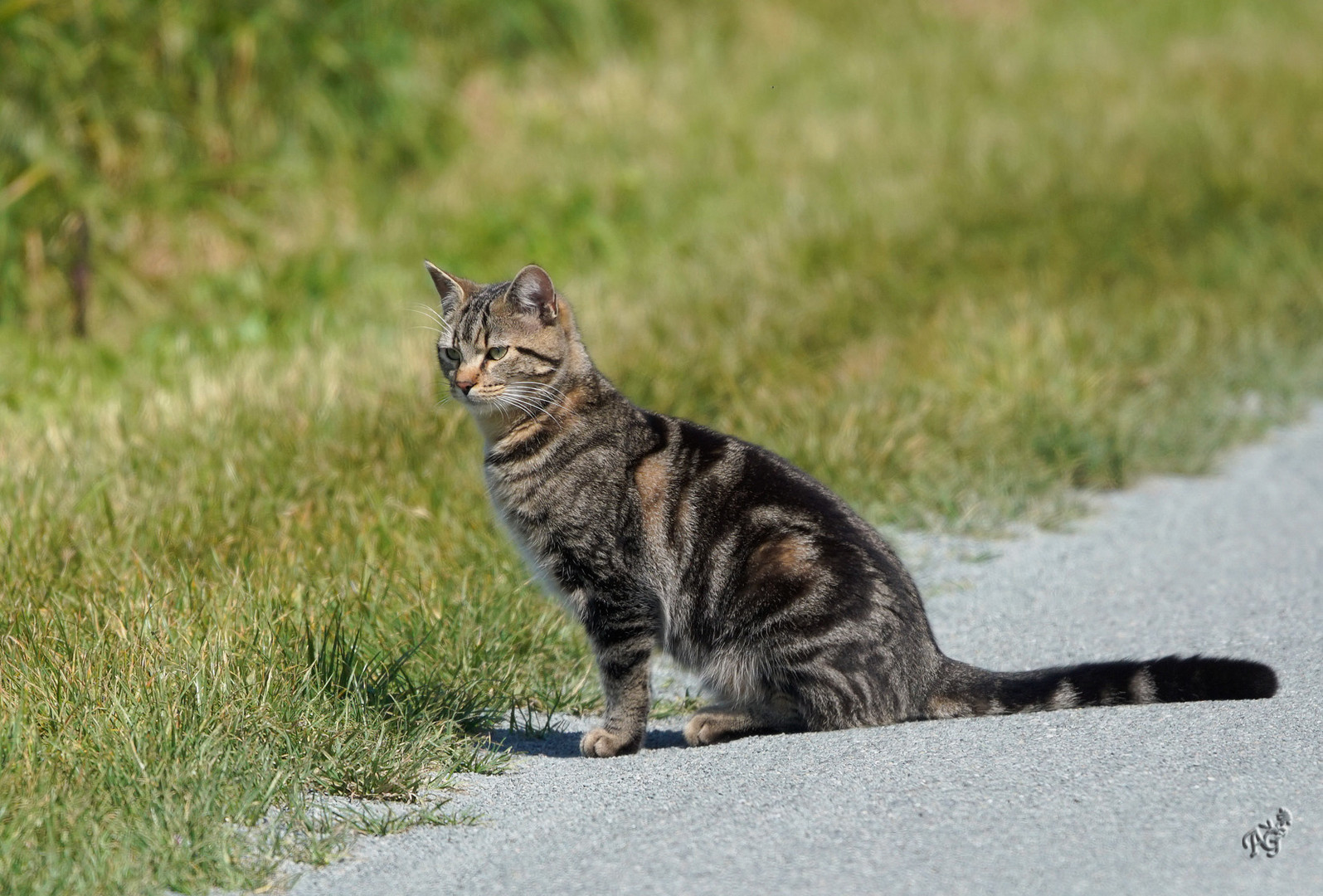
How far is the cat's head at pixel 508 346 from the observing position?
4.25 meters

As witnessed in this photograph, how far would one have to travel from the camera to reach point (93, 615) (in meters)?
4.04

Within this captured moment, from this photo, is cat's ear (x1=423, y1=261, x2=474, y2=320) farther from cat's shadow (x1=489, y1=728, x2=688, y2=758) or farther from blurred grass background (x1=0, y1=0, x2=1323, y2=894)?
cat's shadow (x1=489, y1=728, x2=688, y2=758)

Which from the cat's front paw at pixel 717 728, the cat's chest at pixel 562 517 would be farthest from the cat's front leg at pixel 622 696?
the cat's chest at pixel 562 517

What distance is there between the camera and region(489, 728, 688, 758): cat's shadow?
406 cm

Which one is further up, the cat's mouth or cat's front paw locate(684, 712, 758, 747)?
the cat's mouth

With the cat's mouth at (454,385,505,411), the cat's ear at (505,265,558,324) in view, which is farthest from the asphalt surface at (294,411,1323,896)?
the cat's ear at (505,265,558,324)

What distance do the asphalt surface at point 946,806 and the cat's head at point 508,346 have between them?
99 cm

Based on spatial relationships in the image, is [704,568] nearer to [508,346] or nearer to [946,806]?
[508,346]

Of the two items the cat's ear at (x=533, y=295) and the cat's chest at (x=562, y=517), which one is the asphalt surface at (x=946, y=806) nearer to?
the cat's chest at (x=562, y=517)

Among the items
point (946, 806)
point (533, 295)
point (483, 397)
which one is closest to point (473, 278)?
point (533, 295)

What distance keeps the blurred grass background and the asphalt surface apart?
32 cm

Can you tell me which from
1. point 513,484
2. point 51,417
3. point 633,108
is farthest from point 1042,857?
point 633,108

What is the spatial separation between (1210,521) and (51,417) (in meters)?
4.87

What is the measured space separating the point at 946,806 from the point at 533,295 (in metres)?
1.92
